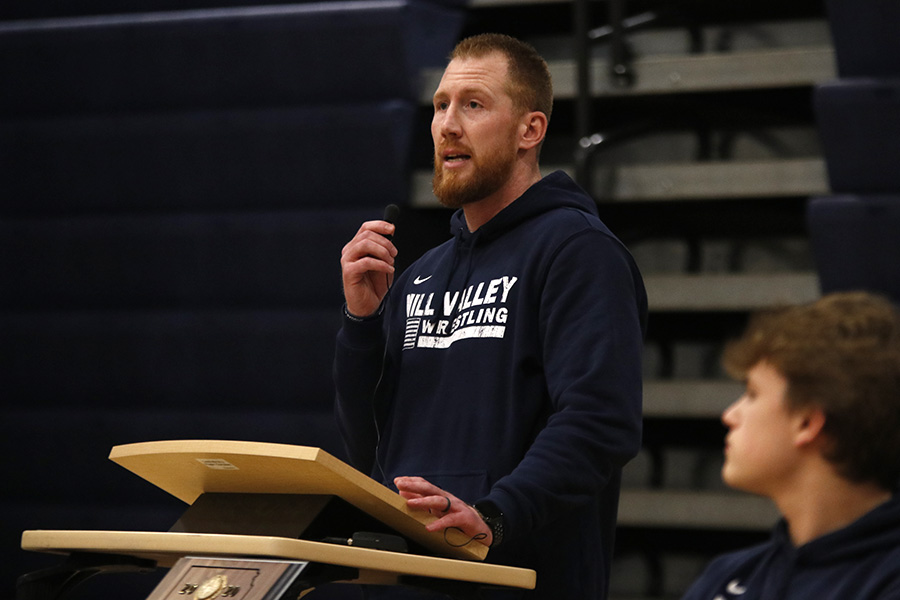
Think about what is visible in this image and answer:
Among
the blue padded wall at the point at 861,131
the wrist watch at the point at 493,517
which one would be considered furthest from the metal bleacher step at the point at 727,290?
the wrist watch at the point at 493,517

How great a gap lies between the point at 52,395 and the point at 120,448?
236 cm

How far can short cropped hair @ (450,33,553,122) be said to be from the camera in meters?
1.72

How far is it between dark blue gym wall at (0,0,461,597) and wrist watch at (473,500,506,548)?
1975 mm

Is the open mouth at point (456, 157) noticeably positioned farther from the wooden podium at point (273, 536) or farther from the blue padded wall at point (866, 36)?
the blue padded wall at point (866, 36)

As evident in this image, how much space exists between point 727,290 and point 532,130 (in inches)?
56.9

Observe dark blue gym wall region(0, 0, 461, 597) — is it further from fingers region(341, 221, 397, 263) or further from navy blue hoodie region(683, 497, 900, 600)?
navy blue hoodie region(683, 497, 900, 600)

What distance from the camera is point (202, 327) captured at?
3453 millimetres

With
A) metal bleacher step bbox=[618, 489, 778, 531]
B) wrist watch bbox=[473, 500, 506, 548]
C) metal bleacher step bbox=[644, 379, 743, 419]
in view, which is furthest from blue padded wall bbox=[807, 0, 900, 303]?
wrist watch bbox=[473, 500, 506, 548]

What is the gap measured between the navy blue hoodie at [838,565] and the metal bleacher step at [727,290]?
194 cm

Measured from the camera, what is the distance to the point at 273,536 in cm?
122

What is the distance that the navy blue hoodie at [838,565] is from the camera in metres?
1.00

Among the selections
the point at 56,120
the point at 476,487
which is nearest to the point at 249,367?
the point at 56,120

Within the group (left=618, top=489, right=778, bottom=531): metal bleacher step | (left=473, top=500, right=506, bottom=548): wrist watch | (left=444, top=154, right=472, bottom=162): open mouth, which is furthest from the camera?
(left=618, top=489, right=778, bottom=531): metal bleacher step

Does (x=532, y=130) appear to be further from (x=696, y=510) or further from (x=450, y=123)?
(x=696, y=510)
